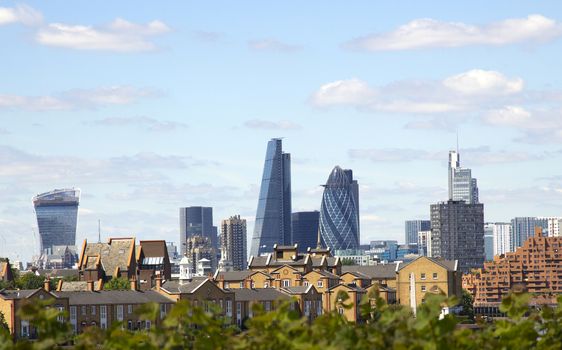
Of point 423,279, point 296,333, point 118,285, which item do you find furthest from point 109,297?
point 296,333

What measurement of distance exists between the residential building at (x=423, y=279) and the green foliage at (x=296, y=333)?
152456mm

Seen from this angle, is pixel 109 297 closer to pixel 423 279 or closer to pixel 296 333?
pixel 423 279

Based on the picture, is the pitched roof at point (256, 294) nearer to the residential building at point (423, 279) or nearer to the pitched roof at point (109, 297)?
the pitched roof at point (109, 297)

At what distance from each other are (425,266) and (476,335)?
6184 inches

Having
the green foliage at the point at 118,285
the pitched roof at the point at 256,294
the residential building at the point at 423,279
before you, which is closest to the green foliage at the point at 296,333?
the pitched roof at the point at 256,294

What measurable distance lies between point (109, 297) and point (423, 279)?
47.1 meters

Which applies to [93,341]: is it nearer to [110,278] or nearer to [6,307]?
[6,307]

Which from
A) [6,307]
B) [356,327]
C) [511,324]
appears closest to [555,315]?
[511,324]

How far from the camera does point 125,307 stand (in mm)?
153500

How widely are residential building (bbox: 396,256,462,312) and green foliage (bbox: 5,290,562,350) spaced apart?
500 feet

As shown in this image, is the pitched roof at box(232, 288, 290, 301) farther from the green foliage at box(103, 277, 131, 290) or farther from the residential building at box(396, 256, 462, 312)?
the residential building at box(396, 256, 462, 312)

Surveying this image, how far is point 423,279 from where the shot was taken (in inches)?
7283

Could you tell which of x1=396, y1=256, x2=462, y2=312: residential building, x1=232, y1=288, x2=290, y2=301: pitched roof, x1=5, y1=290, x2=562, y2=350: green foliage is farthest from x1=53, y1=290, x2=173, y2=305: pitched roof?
x1=5, y1=290, x2=562, y2=350: green foliage

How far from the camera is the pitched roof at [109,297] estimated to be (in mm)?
152000
